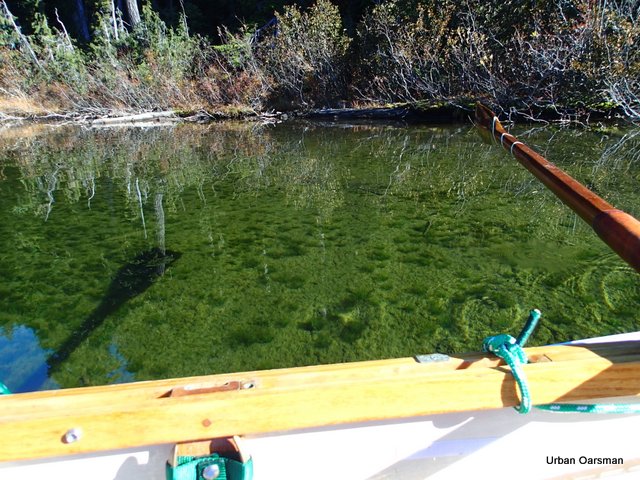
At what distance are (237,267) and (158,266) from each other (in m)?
0.69

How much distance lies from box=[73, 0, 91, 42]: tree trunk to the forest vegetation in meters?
3.33

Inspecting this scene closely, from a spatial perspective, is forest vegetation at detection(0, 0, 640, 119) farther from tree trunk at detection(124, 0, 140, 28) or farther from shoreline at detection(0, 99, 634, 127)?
shoreline at detection(0, 99, 634, 127)

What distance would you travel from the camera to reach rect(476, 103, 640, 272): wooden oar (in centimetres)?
143

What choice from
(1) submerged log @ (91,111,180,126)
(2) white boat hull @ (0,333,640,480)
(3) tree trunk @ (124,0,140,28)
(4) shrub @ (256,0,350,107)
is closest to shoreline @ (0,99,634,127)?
(1) submerged log @ (91,111,180,126)

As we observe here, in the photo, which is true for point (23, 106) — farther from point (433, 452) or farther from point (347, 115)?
point (433, 452)

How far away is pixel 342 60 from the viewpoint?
15539 mm

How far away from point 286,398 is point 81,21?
31.8 m

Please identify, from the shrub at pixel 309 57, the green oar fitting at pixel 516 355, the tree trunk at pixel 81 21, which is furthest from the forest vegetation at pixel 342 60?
the green oar fitting at pixel 516 355

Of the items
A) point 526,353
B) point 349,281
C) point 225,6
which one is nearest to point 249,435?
point 526,353

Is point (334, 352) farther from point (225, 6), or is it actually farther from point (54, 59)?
point (225, 6)

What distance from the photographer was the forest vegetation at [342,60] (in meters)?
10.4

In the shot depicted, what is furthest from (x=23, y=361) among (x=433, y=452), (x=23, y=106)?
(x=23, y=106)

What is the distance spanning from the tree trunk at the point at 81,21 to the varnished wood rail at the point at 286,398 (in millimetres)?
30260

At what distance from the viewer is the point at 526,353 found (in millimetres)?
1293
